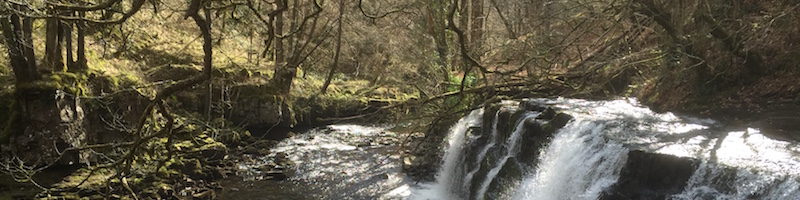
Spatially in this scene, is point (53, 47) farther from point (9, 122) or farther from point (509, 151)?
point (509, 151)

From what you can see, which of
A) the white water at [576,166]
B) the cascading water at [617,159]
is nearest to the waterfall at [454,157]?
the cascading water at [617,159]

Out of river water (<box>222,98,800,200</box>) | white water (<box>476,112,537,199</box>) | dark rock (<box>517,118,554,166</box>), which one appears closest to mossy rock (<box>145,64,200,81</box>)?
river water (<box>222,98,800,200</box>)

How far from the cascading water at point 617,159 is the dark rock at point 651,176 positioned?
0.01m

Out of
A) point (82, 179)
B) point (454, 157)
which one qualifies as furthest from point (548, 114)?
point (82, 179)

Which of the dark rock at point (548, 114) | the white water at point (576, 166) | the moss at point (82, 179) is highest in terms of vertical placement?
the dark rock at point (548, 114)

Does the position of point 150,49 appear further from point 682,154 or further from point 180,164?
point 682,154

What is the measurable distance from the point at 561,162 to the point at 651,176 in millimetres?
1456

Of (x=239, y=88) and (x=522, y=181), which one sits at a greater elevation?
(x=239, y=88)

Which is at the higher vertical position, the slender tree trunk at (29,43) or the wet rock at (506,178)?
the slender tree trunk at (29,43)

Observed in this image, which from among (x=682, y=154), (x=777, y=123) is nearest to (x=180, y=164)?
(x=682, y=154)

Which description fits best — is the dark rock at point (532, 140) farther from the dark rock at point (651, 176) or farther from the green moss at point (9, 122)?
the green moss at point (9, 122)

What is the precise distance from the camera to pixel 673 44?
754 cm

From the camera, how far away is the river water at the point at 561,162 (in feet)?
15.5

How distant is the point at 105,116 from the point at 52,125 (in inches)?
52.4
